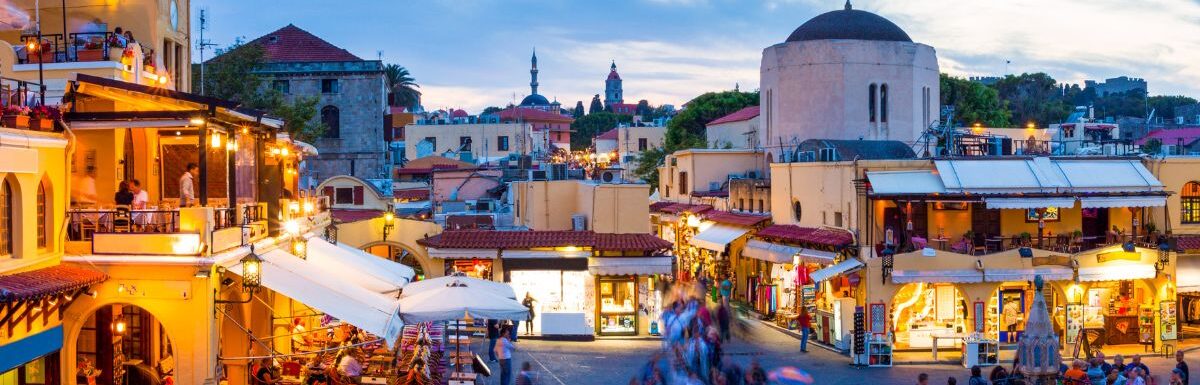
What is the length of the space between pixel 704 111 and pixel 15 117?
61.5m

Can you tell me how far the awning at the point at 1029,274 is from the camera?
85.8 ft

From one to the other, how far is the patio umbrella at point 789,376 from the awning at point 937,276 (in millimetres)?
3517

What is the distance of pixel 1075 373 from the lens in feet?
64.7

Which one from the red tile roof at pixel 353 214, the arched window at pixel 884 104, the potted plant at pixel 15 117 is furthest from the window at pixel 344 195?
the potted plant at pixel 15 117

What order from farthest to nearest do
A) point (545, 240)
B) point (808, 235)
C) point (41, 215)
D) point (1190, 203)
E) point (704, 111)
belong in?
point (704, 111) < point (808, 235) < point (1190, 203) < point (545, 240) < point (41, 215)

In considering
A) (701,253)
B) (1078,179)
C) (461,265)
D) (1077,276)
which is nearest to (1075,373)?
(1077,276)

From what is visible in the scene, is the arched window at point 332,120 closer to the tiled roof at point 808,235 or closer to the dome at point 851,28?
the dome at point 851,28

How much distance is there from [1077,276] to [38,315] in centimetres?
2155

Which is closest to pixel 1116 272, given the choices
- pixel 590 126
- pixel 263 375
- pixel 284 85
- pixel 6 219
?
pixel 263 375

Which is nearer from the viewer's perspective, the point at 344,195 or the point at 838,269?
the point at 838,269

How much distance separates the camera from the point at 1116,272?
2725 cm

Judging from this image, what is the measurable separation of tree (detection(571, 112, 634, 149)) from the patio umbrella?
102 m

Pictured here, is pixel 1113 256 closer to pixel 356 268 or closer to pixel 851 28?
pixel 851 28

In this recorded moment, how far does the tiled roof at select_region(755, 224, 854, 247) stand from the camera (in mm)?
29719
